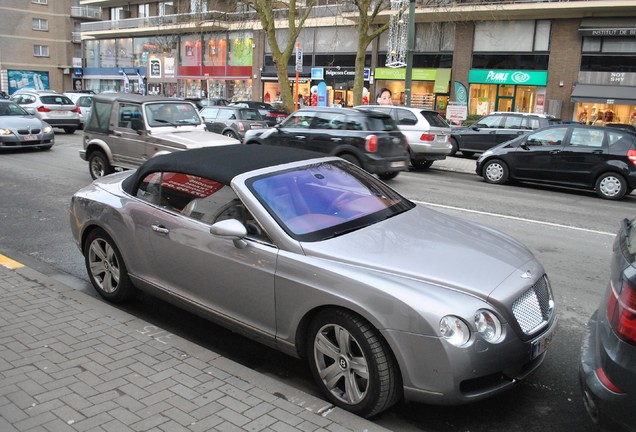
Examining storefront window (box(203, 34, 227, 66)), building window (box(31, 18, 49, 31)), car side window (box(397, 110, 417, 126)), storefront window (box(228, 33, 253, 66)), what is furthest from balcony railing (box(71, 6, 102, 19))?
car side window (box(397, 110, 417, 126))

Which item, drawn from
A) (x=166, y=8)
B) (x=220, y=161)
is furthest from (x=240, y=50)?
(x=220, y=161)

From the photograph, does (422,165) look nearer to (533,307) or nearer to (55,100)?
(533,307)

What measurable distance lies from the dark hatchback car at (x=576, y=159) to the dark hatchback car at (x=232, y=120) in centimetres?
854

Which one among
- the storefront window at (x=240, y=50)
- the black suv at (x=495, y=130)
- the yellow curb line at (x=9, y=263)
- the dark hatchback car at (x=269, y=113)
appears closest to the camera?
the yellow curb line at (x=9, y=263)

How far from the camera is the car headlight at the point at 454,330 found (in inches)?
121

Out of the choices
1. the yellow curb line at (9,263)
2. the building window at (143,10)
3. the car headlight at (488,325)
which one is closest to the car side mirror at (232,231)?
the car headlight at (488,325)

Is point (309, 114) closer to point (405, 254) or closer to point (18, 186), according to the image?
point (18, 186)

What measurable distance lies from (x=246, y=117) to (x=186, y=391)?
54.7 ft

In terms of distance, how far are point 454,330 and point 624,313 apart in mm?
848

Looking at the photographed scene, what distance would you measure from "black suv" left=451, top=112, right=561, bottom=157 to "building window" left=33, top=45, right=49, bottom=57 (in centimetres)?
5711

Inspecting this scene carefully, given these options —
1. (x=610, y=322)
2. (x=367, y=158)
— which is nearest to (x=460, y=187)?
(x=367, y=158)

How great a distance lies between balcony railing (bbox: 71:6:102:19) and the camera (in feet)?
204

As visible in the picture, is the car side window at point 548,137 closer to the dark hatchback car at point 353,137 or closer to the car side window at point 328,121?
the dark hatchback car at point 353,137

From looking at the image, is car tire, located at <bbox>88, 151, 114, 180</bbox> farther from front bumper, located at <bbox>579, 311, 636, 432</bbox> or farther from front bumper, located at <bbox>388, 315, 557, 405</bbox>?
front bumper, located at <bbox>579, 311, 636, 432</bbox>
